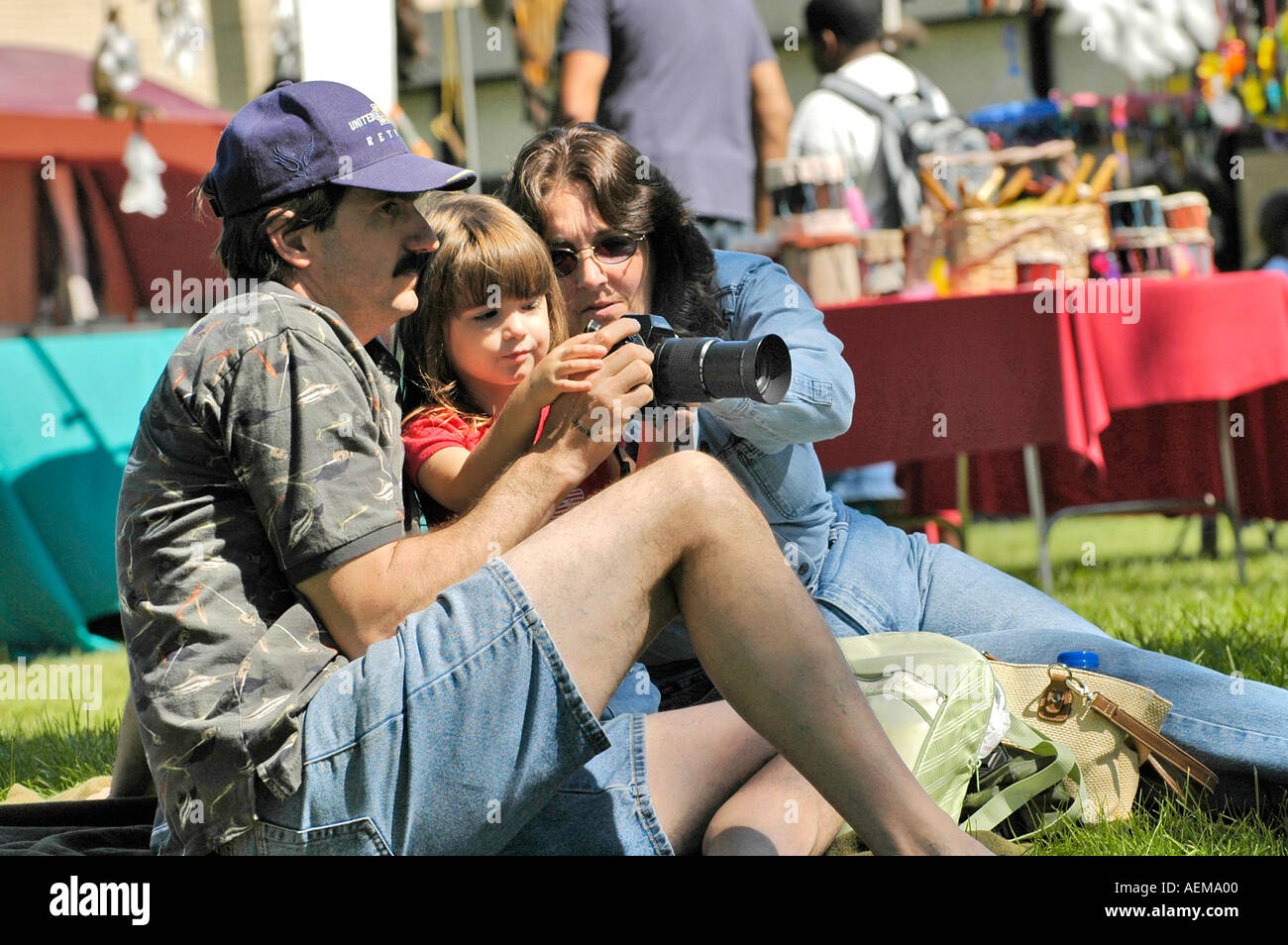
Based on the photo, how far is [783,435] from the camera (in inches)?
99.4

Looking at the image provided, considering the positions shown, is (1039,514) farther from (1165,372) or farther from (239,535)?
(239,535)

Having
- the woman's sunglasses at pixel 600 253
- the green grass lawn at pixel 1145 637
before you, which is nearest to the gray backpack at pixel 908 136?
the green grass lawn at pixel 1145 637

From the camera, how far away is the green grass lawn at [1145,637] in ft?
7.38

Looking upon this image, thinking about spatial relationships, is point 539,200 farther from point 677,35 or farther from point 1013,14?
point 1013,14

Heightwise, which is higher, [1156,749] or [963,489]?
[963,489]

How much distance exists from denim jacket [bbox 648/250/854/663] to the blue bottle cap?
47 centimetres

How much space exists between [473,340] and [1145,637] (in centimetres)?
213

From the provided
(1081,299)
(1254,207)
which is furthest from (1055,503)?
(1254,207)

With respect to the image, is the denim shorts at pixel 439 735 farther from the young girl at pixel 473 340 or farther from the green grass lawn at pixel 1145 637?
the green grass lawn at pixel 1145 637

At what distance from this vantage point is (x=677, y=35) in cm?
443

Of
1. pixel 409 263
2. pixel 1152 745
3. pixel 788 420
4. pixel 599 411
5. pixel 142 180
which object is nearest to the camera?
pixel 599 411

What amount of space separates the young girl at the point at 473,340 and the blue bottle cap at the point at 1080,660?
726mm

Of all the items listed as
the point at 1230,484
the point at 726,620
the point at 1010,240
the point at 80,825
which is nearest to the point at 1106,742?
the point at 726,620
